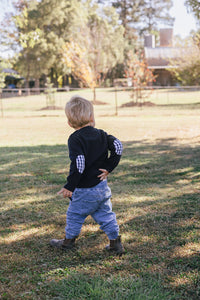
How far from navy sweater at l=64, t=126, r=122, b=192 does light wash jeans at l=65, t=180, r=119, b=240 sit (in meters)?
0.07

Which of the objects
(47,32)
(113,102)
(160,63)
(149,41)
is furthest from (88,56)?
(149,41)

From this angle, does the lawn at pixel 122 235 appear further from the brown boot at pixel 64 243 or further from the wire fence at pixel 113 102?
the wire fence at pixel 113 102

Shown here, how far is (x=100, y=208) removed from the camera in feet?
9.70

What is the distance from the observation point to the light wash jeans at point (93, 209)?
288 cm

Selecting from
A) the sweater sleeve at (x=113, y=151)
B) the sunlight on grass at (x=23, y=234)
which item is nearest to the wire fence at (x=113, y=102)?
the sunlight on grass at (x=23, y=234)

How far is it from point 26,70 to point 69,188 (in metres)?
44.4

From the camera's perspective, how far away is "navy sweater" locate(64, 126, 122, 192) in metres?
2.75

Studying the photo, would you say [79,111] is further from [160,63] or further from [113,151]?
[160,63]

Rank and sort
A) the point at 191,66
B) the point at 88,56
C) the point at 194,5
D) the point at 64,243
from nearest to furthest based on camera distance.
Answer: the point at 64,243 < the point at 194,5 < the point at 191,66 < the point at 88,56

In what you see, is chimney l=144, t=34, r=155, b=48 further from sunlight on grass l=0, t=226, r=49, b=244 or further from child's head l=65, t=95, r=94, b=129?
child's head l=65, t=95, r=94, b=129

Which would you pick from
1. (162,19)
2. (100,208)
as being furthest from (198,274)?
(162,19)

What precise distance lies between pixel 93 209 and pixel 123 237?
57cm

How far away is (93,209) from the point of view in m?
2.90

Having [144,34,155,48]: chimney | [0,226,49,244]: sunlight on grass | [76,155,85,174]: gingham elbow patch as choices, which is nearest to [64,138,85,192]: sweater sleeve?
[76,155,85,174]: gingham elbow patch
